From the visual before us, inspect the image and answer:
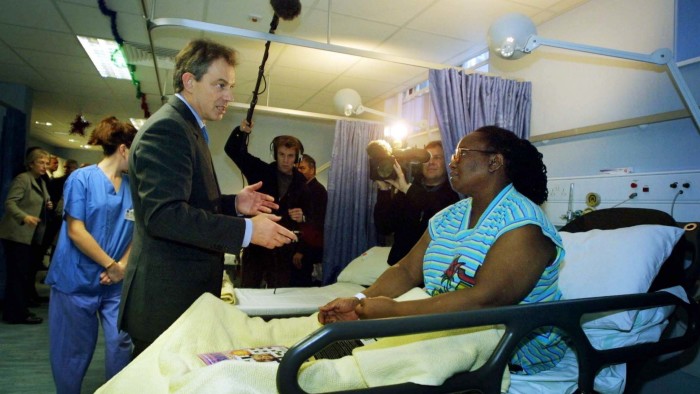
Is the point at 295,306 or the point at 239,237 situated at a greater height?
the point at 239,237

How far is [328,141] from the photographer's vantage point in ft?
21.8

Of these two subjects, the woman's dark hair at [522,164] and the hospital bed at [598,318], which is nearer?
the hospital bed at [598,318]

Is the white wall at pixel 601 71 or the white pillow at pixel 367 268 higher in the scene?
the white wall at pixel 601 71

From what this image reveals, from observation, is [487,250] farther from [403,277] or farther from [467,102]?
[467,102]

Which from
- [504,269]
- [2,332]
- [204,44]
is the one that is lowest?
[2,332]

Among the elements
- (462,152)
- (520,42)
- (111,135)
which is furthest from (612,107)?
(111,135)

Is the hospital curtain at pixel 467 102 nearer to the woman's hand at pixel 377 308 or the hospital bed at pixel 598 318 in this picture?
the hospital bed at pixel 598 318

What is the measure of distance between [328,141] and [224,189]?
1768mm

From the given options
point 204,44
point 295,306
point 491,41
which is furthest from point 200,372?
point 491,41

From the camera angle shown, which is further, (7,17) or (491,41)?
(7,17)

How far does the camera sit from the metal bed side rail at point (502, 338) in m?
0.81

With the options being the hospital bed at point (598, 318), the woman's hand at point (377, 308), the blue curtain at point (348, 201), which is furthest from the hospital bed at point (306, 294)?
the hospital bed at point (598, 318)

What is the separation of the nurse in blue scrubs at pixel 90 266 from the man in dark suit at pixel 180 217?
2.50 ft

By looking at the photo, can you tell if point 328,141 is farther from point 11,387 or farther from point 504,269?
point 504,269
